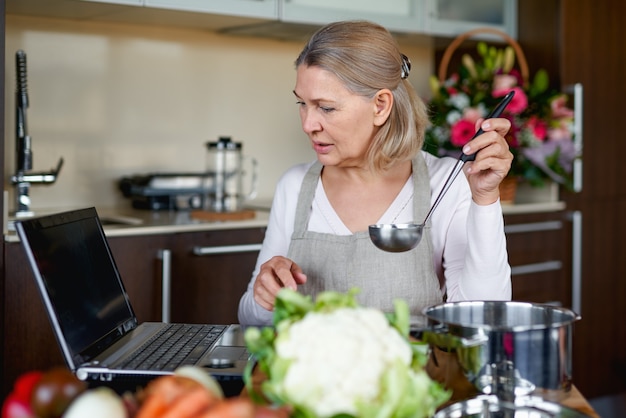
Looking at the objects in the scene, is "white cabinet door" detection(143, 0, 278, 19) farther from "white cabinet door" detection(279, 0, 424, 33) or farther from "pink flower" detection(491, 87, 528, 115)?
"pink flower" detection(491, 87, 528, 115)

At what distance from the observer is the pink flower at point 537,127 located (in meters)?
3.09

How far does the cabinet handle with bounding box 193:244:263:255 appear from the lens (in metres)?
2.56

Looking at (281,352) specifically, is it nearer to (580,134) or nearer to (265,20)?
(265,20)

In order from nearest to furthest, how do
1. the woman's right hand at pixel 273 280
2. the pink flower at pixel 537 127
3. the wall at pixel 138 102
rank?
the woman's right hand at pixel 273 280 < the wall at pixel 138 102 < the pink flower at pixel 537 127

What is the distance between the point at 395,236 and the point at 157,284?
4.09 feet

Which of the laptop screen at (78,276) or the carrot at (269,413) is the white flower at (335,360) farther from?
the laptop screen at (78,276)

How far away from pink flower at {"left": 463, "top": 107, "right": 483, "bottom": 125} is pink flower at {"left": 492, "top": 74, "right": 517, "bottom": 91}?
0.15m

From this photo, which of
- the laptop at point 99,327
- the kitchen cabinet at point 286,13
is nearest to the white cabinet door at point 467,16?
the kitchen cabinet at point 286,13

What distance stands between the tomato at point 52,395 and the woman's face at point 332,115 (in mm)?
913

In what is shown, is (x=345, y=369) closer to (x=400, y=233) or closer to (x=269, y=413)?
(x=269, y=413)

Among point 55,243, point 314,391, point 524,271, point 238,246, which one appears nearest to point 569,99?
point 524,271

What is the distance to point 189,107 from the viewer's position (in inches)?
124

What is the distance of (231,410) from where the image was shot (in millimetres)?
723

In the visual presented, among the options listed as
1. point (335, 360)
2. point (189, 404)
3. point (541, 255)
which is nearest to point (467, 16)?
point (541, 255)
